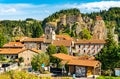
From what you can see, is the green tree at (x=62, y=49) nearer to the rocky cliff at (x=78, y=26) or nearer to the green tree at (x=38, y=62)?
the green tree at (x=38, y=62)

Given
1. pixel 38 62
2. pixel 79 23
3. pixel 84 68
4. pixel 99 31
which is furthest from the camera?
pixel 79 23

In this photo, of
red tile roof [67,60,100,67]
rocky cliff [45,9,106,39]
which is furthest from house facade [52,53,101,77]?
rocky cliff [45,9,106,39]

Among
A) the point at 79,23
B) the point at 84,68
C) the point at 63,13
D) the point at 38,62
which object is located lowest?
the point at 84,68

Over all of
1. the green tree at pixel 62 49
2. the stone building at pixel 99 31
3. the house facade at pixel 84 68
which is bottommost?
the house facade at pixel 84 68

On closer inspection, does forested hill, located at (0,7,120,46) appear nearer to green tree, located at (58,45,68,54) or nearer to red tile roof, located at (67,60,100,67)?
green tree, located at (58,45,68,54)

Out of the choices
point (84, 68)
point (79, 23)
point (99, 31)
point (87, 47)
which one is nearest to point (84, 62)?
point (84, 68)

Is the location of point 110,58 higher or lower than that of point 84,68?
higher

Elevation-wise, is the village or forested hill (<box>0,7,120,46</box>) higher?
forested hill (<box>0,7,120,46</box>)


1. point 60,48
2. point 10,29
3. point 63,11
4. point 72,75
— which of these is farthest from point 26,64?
point 63,11

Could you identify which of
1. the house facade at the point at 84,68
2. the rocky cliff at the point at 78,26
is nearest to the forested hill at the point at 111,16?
the rocky cliff at the point at 78,26

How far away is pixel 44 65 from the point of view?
6481cm

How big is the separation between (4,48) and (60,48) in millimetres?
15283

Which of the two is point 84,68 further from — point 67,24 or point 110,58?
point 67,24

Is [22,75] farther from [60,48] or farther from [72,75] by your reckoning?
[60,48]
